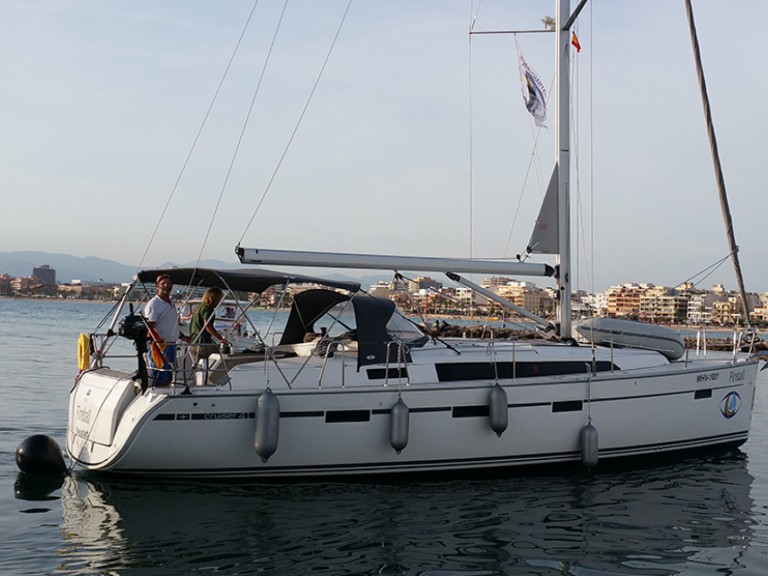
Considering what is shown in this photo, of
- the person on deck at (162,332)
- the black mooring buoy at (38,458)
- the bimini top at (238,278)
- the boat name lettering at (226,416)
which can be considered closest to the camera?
the boat name lettering at (226,416)

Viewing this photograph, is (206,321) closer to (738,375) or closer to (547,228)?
(547,228)

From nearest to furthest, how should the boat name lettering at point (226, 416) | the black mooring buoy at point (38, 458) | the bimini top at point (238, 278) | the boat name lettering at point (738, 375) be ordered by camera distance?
the boat name lettering at point (226, 416)
the black mooring buoy at point (38, 458)
the bimini top at point (238, 278)
the boat name lettering at point (738, 375)

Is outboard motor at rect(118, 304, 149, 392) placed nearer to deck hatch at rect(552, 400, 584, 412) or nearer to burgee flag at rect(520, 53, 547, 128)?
deck hatch at rect(552, 400, 584, 412)

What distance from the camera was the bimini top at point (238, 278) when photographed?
9.43 m

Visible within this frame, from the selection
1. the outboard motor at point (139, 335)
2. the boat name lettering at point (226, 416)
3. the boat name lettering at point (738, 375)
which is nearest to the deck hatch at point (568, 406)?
the boat name lettering at point (738, 375)

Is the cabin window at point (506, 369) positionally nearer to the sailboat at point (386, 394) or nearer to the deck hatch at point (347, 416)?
the sailboat at point (386, 394)

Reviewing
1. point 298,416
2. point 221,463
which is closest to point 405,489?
point 298,416

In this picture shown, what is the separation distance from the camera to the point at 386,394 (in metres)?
9.22

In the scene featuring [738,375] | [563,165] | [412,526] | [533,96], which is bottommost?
[412,526]

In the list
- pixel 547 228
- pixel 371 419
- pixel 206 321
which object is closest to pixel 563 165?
pixel 547 228

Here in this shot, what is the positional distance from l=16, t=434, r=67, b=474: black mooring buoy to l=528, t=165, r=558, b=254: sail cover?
6.64 m

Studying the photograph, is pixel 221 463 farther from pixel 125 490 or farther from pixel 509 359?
pixel 509 359

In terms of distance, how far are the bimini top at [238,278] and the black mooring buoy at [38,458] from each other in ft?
7.17

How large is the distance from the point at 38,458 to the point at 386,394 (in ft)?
13.1
